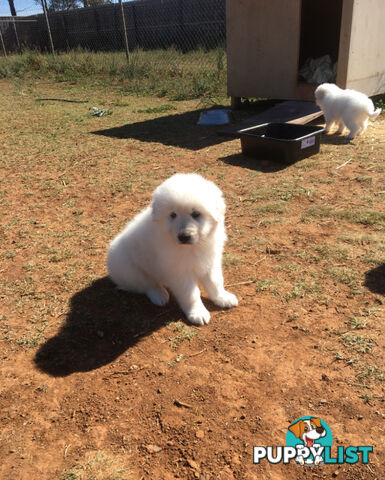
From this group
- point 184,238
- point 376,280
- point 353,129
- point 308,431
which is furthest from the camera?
point 353,129

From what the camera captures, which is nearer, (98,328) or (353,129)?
(98,328)

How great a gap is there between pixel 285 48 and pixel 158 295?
20.8ft

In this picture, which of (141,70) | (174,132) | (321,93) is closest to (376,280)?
(321,93)

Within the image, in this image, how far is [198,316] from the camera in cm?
260

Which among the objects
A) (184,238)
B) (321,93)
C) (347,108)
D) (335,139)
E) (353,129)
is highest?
(184,238)

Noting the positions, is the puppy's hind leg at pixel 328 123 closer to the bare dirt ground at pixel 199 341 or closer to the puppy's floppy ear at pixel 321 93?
the puppy's floppy ear at pixel 321 93

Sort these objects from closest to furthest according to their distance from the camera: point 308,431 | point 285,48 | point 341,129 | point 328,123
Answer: point 308,431 < point 328,123 < point 341,129 < point 285,48

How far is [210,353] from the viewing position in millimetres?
2383

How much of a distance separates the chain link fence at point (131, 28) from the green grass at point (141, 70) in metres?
1.00

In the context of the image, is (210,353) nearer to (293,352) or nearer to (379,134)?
(293,352)

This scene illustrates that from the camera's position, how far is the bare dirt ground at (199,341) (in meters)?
1.85

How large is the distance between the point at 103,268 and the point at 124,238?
671 mm

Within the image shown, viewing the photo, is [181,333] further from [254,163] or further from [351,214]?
[254,163]

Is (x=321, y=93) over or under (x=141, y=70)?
over
